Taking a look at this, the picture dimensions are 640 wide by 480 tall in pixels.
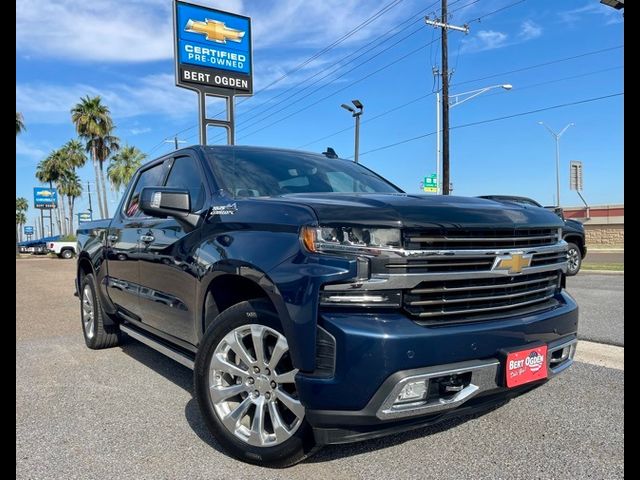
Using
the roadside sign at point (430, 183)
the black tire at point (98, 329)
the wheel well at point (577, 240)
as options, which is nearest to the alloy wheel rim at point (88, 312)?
the black tire at point (98, 329)

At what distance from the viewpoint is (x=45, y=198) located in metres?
64.8

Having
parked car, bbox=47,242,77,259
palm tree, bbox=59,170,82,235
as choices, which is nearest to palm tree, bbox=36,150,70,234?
palm tree, bbox=59,170,82,235

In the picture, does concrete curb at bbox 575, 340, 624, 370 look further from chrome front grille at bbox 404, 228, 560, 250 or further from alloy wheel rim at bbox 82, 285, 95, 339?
alloy wheel rim at bbox 82, 285, 95, 339

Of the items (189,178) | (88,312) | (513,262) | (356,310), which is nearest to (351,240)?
(356,310)

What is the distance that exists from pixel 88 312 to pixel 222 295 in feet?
10.9

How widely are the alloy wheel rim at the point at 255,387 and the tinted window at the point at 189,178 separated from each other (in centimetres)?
116

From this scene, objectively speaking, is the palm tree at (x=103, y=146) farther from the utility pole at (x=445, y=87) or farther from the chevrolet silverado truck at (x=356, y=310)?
the chevrolet silverado truck at (x=356, y=310)

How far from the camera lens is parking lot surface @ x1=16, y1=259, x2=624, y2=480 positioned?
2.79 m

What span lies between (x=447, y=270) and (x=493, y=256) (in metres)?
0.31

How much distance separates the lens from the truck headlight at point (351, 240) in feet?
8.09

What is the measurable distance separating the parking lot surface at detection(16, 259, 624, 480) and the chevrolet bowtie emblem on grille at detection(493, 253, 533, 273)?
105 cm
